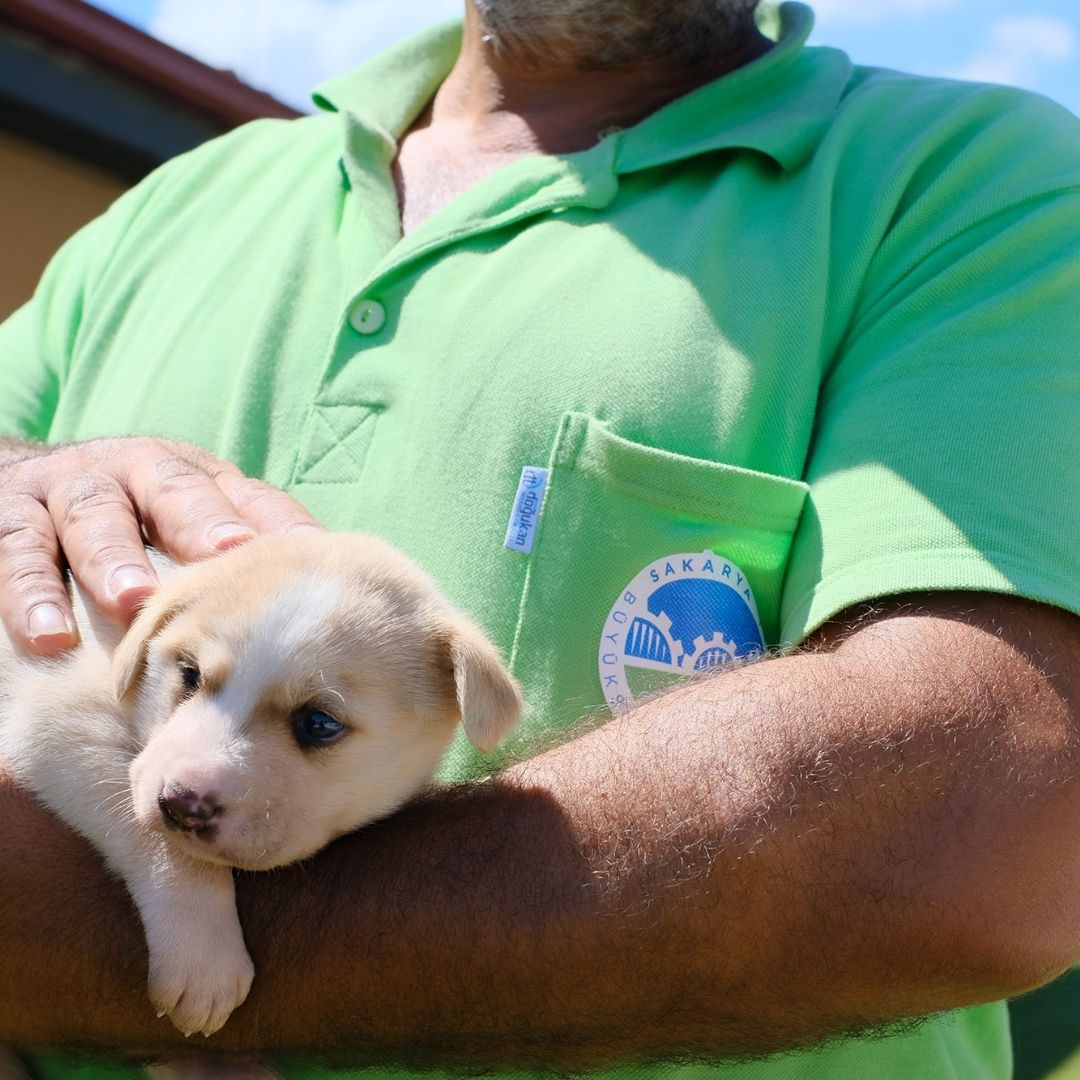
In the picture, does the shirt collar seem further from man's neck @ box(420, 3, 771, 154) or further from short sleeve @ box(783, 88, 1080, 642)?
short sleeve @ box(783, 88, 1080, 642)

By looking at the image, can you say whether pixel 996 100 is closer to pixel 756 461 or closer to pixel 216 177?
pixel 756 461

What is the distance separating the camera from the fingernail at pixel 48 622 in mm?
2211

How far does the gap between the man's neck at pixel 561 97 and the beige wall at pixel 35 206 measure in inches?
104

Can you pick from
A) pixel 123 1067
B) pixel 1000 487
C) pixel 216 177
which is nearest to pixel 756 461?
pixel 1000 487

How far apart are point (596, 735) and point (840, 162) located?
1.27 metres

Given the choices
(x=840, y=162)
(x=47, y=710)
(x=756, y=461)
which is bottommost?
(x=47, y=710)

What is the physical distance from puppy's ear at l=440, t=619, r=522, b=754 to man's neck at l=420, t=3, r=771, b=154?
1426 millimetres

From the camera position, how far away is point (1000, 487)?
212 cm

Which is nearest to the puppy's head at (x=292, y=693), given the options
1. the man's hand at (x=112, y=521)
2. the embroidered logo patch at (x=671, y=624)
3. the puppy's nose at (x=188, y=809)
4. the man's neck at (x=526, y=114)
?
the puppy's nose at (x=188, y=809)

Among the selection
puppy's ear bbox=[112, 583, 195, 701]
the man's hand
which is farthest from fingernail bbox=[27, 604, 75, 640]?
puppy's ear bbox=[112, 583, 195, 701]

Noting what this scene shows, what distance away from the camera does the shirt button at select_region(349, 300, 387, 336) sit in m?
2.63

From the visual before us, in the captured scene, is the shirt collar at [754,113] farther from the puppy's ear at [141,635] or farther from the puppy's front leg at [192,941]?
the puppy's front leg at [192,941]

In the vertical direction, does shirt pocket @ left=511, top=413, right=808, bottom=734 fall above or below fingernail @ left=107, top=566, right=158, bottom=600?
above

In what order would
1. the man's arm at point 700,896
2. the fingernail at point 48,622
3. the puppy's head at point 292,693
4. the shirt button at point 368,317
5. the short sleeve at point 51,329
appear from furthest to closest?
the short sleeve at point 51,329, the shirt button at point 368,317, the fingernail at point 48,622, the puppy's head at point 292,693, the man's arm at point 700,896
